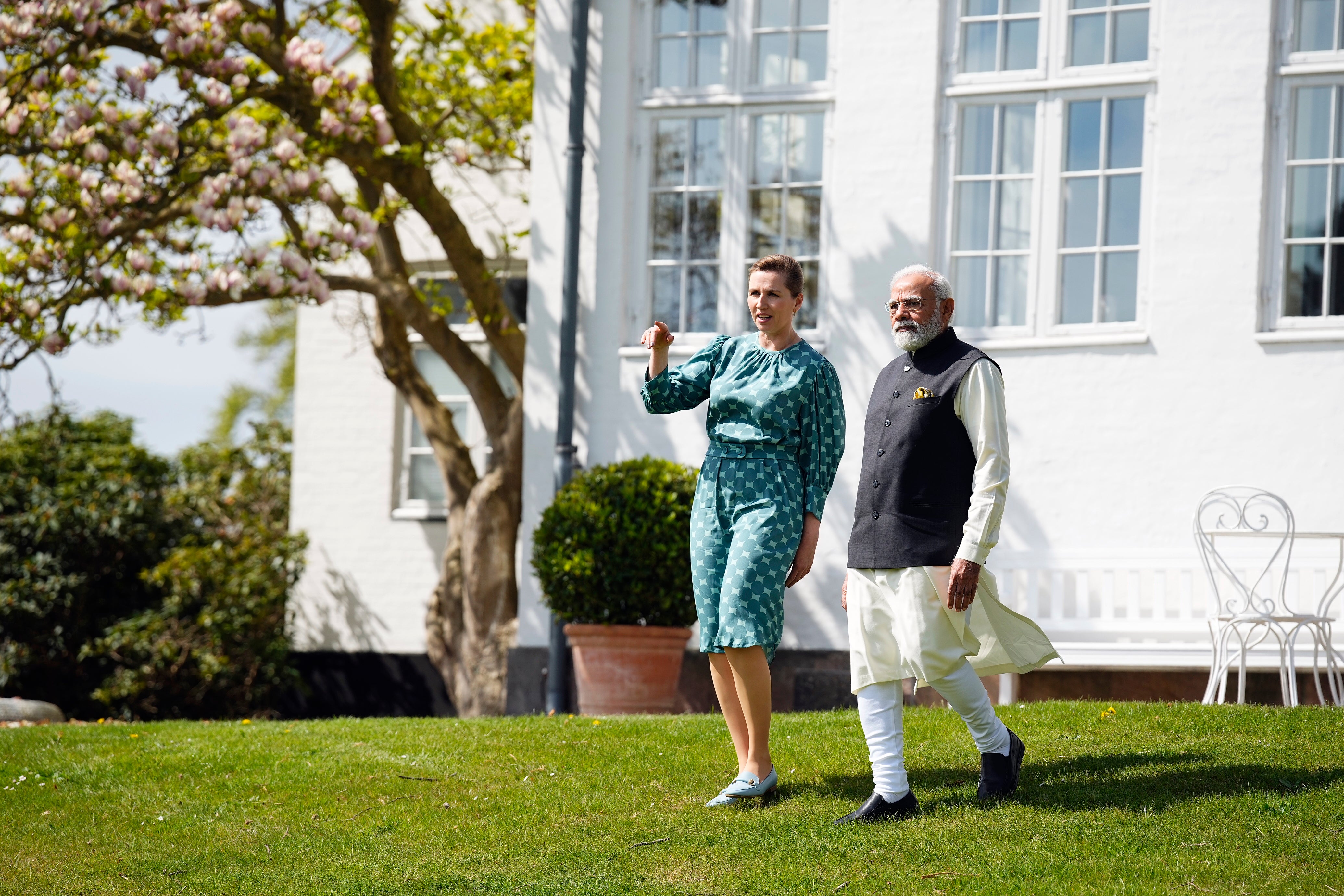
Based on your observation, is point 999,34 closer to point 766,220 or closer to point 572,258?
point 766,220

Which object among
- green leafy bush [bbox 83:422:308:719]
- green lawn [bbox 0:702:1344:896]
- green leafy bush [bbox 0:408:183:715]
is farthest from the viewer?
green leafy bush [bbox 0:408:183:715]

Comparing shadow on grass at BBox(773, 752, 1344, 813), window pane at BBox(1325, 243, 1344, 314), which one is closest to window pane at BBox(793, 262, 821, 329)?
window pane at BBox(1325, 243, 1344, 314)

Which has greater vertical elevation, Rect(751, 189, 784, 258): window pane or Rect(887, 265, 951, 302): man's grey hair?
Rect(751, 189, 784, 258): window pane

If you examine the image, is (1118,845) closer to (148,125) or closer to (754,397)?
(754,397)

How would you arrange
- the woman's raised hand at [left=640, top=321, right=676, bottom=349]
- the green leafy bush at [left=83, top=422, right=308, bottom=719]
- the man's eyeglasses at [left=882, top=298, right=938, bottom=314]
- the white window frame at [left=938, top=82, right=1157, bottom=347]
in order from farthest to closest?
the green leafy bush at [left=83, top=422, right=308, bottom=719] → the white window frame at [left=938, top=82, right=1157, bottom=347] → the woman's raised hand at [left=640, top=321, right=676, bottom=349] → the man's eyeglasses at [left=882, top=298, right=938, bottom=314]

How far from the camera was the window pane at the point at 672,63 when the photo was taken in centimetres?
1029

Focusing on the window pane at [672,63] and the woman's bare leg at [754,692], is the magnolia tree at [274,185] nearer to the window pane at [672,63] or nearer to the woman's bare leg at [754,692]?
the window pane at [672,63]

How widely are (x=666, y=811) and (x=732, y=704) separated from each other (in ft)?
1.61

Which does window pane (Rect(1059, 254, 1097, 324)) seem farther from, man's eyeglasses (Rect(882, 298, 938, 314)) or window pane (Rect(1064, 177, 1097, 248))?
man's eyeglasses (Rect(882, 298, 938, 314))

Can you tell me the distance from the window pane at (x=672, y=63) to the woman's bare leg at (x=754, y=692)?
615cm

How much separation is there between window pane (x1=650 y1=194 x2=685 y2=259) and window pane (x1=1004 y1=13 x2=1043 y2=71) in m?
2.45

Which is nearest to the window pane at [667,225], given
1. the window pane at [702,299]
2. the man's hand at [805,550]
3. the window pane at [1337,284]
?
the window pane at [702,299]

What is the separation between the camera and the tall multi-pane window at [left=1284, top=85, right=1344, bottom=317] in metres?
8.91

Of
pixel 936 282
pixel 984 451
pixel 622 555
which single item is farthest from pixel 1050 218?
pixel 984 451
